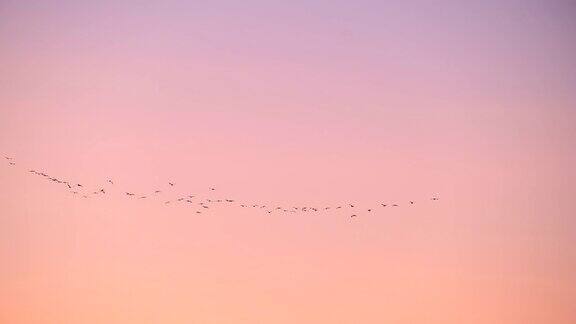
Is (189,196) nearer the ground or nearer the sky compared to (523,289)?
nearer the sky

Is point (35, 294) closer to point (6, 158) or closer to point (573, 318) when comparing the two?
point (6, 158)

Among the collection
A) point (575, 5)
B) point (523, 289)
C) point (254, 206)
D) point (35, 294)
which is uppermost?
point (575, 5)

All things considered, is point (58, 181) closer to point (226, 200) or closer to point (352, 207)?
point (226, 200)

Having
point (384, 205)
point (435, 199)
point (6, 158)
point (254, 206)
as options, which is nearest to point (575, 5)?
point (435, 199)

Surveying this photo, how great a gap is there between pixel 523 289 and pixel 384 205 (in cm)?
170

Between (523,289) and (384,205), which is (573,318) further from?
(384,205)

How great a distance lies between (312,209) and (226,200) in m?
0.93

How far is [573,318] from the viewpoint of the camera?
588 cm

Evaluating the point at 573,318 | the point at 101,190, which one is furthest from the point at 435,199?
the point at 101,190

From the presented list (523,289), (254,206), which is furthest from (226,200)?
(523,289)

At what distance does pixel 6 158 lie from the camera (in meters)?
5.84

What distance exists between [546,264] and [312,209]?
2.55 m

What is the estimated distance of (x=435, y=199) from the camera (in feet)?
19.5

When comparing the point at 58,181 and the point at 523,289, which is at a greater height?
the point at 58,181
